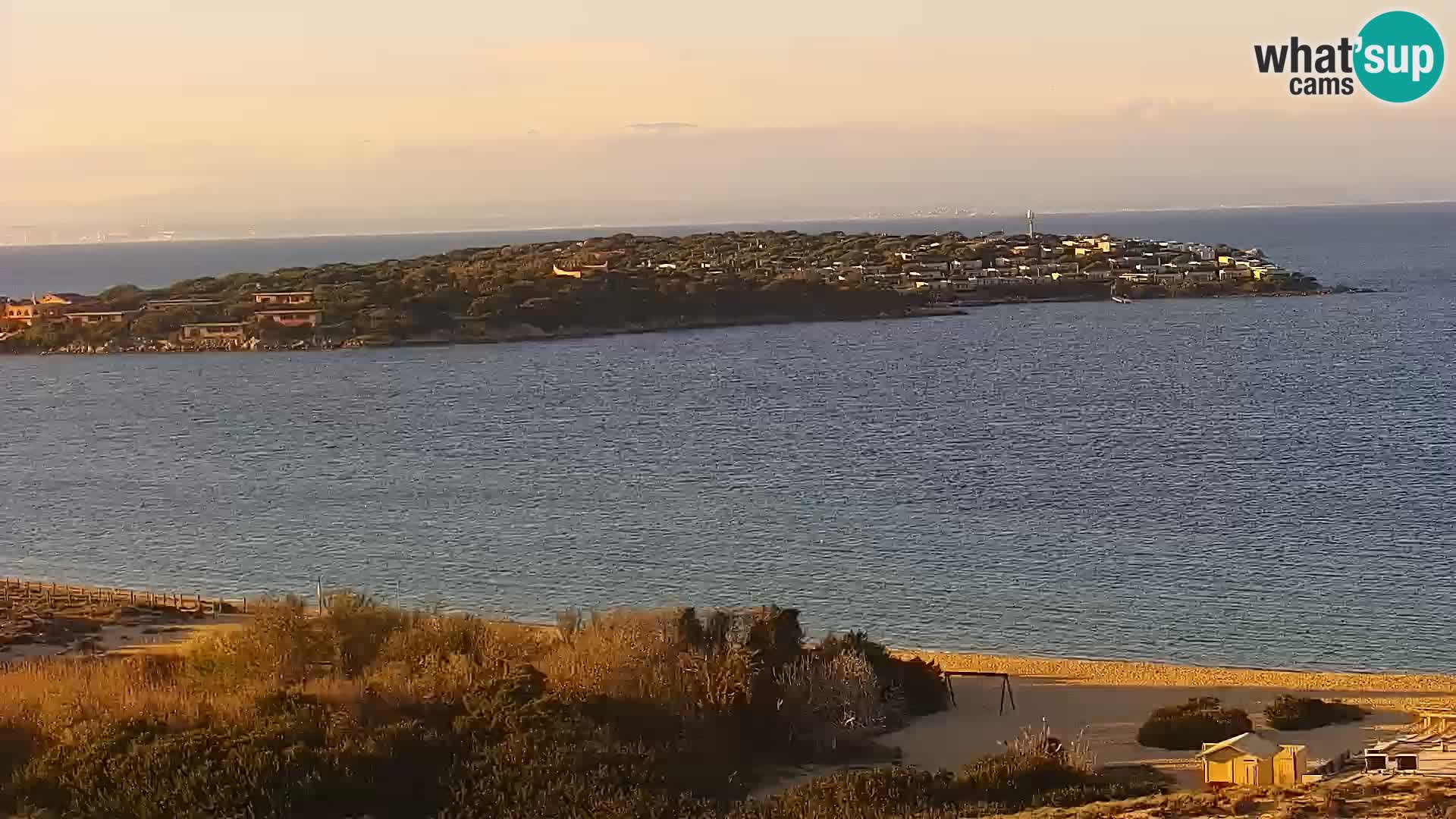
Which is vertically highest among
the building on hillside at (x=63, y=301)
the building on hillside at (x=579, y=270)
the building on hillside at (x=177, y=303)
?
the building on hillside at (x=579, y=270)

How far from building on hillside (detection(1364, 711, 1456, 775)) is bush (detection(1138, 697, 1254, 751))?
2.08 metres

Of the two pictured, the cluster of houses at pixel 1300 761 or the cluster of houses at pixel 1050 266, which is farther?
the cluster of houses at pixel 1050 266

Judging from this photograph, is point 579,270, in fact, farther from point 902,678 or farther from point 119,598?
point 902,678

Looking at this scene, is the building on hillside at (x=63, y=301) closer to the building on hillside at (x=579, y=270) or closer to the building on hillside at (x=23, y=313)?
the building on hillside at (x=23, y=313)

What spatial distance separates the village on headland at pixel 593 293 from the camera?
102 meters

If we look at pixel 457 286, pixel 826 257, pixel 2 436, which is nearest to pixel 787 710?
pixel 2 436

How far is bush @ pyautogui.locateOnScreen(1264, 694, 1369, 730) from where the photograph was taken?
699 inches

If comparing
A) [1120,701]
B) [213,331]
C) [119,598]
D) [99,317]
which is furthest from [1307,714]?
[99,317]

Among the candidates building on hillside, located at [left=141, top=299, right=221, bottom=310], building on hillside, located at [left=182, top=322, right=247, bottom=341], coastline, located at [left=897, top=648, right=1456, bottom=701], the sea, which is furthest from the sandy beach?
building on hillside, located at [left=141, top=299, right=221, bottom=310]

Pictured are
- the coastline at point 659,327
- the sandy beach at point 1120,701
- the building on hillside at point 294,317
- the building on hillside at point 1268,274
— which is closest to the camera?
the sandy beach at point 1120,701

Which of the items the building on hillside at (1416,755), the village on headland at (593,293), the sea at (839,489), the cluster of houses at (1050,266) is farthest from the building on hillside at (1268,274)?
the building on hillside at (1416,755)

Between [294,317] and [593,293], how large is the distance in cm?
1799

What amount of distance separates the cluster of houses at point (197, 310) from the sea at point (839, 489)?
14.5 meters

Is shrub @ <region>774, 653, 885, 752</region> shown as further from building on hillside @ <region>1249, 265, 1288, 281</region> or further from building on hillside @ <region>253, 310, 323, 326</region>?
building on hillside @ <region>1249, 265, 1288, 281</region>
